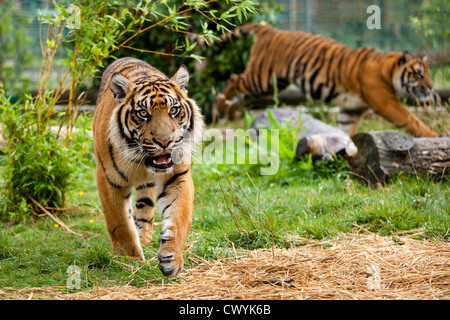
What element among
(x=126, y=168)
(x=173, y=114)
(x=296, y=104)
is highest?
(x=173, y=114)

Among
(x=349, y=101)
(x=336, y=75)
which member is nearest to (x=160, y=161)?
(x=349, y=101)

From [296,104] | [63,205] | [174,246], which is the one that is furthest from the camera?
[296,104]

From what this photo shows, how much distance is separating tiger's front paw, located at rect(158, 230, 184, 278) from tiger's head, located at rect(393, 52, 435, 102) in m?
5.00

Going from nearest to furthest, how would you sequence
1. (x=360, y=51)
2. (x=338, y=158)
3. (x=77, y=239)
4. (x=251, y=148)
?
(x=77, y=239), (x=338, y=158), (x=251, y=148), (x=360, y=51)

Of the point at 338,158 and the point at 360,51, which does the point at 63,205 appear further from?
the point at 360,51

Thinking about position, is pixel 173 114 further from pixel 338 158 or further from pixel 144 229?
pixel 338 158

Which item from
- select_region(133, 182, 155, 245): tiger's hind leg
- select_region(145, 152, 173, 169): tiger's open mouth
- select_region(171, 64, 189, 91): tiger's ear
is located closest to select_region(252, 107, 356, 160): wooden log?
select_region(133, 182, 155, 245): tiger's hind leg

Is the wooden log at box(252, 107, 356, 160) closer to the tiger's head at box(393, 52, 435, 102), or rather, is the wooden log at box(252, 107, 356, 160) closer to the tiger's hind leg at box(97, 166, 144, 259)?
the tiger's head at box(393, 52, 435, 102)

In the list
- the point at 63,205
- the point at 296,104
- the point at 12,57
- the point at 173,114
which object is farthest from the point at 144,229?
the point at 12,57

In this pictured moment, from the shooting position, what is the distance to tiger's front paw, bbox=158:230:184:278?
2.93 meters

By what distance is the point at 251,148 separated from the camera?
6270mm
